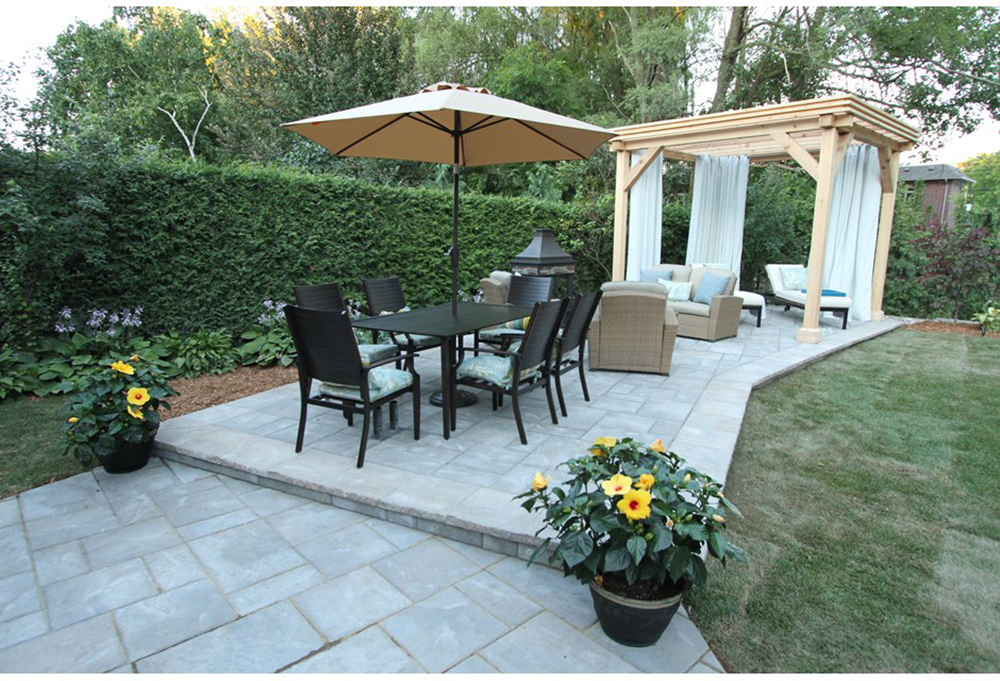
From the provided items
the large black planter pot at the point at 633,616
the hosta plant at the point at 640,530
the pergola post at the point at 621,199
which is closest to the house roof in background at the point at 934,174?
the pergola post at the point at 621,199

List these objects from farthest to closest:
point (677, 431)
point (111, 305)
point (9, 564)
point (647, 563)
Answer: point (111, 305) → point (677, 431) → point (9, 564) → point (647, 563)

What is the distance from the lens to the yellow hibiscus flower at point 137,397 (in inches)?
109

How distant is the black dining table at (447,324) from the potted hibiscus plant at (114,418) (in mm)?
1186

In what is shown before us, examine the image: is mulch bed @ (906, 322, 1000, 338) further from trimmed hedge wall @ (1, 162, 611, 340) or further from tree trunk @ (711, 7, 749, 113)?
tree trunk @ (711, 7, 749, 113)

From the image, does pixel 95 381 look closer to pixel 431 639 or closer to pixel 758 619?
pixel 431 639

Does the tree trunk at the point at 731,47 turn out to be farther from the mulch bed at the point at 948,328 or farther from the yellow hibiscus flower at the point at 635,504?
the yellow hibiscus flower at the point at 635,504

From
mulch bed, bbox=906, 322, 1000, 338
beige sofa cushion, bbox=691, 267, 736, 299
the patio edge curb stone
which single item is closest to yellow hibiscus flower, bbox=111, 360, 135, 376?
the patio edge curb stone

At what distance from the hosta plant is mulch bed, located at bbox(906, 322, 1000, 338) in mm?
7654

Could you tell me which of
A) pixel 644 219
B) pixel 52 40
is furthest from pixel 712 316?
pixel 52 40

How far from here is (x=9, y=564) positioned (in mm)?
2070

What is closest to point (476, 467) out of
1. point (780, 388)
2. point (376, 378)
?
point (376, 378)

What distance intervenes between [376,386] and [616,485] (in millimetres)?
1725

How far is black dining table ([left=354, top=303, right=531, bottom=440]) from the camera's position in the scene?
313 centimetres

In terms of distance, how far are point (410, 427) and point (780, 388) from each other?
10.4 ft
